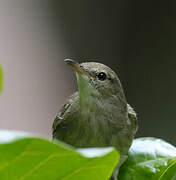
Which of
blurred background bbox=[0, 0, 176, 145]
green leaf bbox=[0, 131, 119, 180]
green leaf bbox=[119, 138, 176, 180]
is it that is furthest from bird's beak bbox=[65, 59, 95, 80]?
blurred background bbox=[0, 0, 176, 145]

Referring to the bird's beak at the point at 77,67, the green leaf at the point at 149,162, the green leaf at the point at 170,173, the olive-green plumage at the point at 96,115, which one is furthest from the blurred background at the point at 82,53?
the green leaf at the point at 170,173

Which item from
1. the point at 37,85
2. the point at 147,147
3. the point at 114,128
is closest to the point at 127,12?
the point at 37,85

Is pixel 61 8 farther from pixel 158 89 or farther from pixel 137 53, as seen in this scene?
pixel 158 89

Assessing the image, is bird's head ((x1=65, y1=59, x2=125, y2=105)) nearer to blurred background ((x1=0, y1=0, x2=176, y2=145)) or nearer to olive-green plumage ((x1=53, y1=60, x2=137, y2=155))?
olive-green plumage ((x1=53, y1=60, x2=137, y2=155))

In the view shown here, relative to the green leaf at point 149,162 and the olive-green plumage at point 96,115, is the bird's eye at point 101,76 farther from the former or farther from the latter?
the green leaf at point 149,162

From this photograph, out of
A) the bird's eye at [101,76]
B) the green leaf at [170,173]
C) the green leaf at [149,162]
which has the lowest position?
the green leaf at [149,162]

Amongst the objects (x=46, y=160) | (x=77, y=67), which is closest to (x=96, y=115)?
(x=77, y=67)

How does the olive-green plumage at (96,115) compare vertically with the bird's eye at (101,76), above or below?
below
